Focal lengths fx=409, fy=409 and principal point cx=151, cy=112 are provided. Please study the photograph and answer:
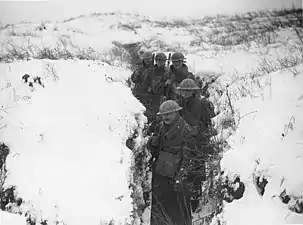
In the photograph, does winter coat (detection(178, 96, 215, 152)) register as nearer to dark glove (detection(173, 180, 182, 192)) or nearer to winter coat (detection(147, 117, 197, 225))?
winter coat (detection(147, 117, 197, 225))

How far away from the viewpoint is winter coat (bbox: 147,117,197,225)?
549 centimetres

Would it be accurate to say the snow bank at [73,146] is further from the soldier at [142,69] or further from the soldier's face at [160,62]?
the soldier's face at [160,62]

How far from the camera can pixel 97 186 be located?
16.4 ft

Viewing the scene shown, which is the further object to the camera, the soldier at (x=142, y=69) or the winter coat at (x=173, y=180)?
the soldier at (x=142, y=69)

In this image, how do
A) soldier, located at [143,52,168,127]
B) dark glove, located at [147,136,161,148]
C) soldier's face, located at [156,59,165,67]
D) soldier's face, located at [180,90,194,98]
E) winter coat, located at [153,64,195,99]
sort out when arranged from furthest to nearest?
soldier's face, located at [156,59,165,67], soldier, located at [143,52,168,127], winter coat, located at [153,64,195,99], soldier's face, located at [180,90,194,98], dark glove, located at [147,136,161,148]

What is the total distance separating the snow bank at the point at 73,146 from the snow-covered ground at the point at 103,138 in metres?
0.01

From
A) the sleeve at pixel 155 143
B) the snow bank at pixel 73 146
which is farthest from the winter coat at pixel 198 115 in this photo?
the snow bank at pixel 73 146

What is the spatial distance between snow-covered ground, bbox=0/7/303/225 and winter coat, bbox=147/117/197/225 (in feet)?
1.66

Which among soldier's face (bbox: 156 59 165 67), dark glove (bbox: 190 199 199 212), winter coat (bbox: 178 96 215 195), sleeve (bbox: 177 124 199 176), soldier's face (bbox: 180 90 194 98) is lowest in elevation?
dark glove (bbox: 190 199 199 212)

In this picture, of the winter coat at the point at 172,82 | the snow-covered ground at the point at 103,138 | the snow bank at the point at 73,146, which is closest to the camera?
the snow-covered ground at the point at 103,138

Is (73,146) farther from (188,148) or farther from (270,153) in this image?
(270,153)

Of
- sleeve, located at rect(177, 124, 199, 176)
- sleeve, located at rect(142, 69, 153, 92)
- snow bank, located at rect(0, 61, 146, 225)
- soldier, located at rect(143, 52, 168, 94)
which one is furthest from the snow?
sleeve, located at rect(142, 69, 153, 92)

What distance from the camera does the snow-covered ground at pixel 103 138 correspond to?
431 cm

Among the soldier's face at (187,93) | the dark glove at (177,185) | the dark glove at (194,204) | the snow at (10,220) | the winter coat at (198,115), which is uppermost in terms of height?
the soldier's face at (187,93)
